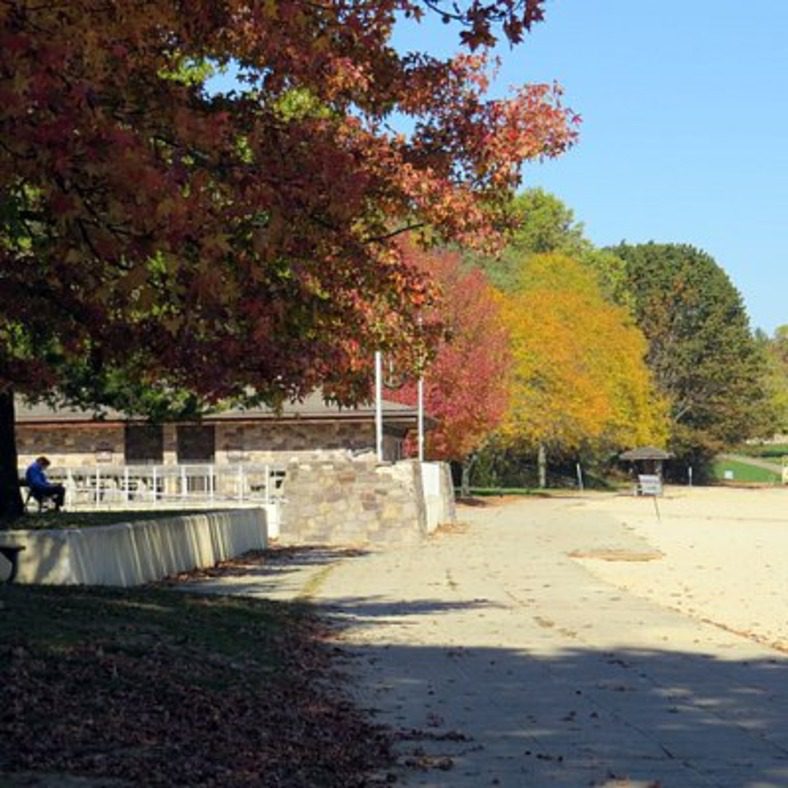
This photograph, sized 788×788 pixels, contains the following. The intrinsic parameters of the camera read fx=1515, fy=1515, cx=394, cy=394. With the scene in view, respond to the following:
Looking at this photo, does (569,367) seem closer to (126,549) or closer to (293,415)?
(293,415)

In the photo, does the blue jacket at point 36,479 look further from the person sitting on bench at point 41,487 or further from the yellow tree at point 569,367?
the yellow tree at point 569,367

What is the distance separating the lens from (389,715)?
10.3 m

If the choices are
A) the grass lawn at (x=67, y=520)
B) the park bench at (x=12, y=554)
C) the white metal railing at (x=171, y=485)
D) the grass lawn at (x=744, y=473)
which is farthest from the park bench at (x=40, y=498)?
the grass lawn at (x=744, y=473)

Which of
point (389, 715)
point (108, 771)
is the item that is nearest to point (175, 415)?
point (389, 715)

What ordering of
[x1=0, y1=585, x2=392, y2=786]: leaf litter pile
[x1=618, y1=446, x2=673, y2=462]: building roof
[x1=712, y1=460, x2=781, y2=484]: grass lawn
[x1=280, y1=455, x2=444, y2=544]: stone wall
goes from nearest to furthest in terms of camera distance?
[x1=0, y1=585, x2=392, y2=786]: leaf litter pile < [x1=280, y1=455, x2=444, y2=544]: stone wall < [x1=618, y1=446, x2=673, y2=462]: building roof < [x1=712, y1=460, x2=781, y2=484]: grass lawn

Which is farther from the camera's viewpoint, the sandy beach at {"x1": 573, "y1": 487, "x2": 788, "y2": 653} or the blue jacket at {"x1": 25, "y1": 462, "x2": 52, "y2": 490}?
the blue jacket at {"x1": 25, "y1": 462, "x2": 52, "y2": 490}

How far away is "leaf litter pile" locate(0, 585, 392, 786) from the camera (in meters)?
7.59

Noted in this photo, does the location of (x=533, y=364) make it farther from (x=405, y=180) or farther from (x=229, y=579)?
(x=405, y=180)

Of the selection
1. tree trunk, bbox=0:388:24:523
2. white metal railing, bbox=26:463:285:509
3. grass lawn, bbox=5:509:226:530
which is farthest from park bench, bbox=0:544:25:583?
white metal railing, bbox=26:463:285:509

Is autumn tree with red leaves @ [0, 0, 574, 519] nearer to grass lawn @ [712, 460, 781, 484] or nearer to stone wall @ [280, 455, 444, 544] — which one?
stone wall @ [280, 455, 444, 544]

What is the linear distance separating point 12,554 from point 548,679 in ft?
21.9

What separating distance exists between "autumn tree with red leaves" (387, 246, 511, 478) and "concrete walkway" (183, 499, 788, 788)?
33.3 meters

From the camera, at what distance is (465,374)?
58594mm

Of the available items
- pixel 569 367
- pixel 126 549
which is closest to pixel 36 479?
pixel 126 549
